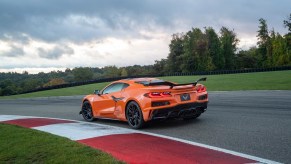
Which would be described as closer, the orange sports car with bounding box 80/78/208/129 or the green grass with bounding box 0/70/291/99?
the orange sports car with bounding box 80/78/208/129

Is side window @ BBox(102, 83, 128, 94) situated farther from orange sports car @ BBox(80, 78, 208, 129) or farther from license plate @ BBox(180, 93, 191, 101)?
license plate @ BBox(180, 93, 191, 101)

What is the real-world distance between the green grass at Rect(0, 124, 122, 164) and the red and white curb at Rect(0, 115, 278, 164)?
0.43 meters

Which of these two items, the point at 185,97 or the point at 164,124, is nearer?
the point at 185,97

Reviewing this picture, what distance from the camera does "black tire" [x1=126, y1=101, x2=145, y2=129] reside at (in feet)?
28.3

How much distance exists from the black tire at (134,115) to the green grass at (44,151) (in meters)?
2.19

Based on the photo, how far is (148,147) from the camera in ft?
21.0

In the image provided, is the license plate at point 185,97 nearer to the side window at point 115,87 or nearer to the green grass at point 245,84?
the side window at point 115,87

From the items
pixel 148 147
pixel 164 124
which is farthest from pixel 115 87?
pixel 148 147

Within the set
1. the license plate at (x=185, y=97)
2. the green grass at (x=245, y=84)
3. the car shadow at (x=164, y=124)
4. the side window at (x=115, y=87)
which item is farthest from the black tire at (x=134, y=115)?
the green grass at (x=245, y=84)

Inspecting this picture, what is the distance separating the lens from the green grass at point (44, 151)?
5.35 meters

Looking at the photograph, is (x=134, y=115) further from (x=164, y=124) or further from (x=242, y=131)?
(x=242, y=131)

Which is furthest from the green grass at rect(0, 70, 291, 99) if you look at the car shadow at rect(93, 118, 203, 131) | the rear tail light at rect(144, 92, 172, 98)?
the rear tail light at rect(144, 92, 172, 98)

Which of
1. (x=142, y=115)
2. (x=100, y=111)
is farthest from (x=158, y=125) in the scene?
(x=100, y=111)

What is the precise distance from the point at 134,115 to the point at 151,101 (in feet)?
2.40
